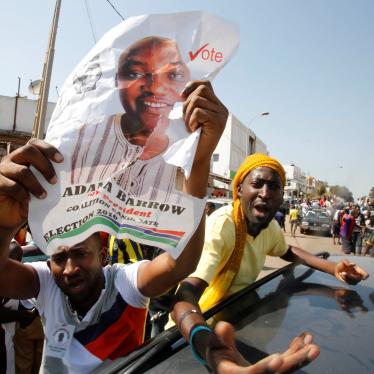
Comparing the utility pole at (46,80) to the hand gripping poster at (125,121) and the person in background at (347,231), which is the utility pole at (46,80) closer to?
the hand gripping poster at (125,121)

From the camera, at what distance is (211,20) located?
1007mm

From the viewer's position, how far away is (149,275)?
1594 millimetres

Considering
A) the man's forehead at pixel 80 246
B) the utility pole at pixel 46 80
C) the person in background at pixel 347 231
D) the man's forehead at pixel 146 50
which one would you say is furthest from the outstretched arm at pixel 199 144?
the person in background at pixel 347 231

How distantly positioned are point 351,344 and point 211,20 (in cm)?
138

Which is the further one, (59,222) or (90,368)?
(90,368)

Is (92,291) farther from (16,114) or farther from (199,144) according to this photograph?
(16,114)

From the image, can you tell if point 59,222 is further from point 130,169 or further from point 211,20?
point 211,20

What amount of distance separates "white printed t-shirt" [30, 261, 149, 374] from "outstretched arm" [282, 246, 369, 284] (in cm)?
130

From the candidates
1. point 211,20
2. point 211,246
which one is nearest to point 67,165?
point 211,20

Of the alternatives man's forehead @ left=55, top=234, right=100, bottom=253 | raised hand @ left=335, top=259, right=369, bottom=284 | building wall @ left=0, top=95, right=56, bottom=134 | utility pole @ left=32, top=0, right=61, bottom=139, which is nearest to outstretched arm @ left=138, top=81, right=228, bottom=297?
man's forehead @ left=55, top=234, right=100, bottom=253

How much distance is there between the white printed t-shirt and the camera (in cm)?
149

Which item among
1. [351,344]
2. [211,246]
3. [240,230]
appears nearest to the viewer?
[351,344]

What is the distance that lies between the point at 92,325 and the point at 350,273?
1.59 m

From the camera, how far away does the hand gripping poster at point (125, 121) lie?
0.96 meters
